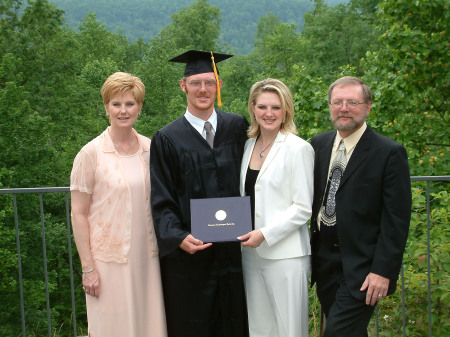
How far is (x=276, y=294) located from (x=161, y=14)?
9188 cm

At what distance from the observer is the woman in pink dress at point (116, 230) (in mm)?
3354

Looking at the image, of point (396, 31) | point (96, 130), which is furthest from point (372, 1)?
point (396, 31)

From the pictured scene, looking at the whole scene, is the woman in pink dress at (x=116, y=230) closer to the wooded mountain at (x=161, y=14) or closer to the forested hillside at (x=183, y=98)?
the forested hillside at (x=183, y=98)

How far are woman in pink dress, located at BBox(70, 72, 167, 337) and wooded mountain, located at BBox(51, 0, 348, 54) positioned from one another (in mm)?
77190

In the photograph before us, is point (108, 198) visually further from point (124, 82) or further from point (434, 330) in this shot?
point (434, 330)

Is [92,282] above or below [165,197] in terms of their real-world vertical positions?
below

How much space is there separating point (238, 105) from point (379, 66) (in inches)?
723

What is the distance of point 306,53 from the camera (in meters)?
31.5

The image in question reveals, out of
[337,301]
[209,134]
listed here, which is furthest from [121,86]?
[337,301]

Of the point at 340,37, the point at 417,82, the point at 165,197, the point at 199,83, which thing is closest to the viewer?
the point at 165,197

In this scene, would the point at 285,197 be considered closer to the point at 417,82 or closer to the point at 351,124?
the point at 351,124

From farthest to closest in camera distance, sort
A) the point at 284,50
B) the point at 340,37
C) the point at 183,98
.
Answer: the point at 284,50 < the point at 340,37 < the point at 183,98

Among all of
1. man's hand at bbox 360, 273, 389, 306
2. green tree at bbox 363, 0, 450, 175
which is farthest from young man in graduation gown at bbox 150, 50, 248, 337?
green tree at bbox 363, 0, 450, 175

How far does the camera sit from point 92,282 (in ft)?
11.0
